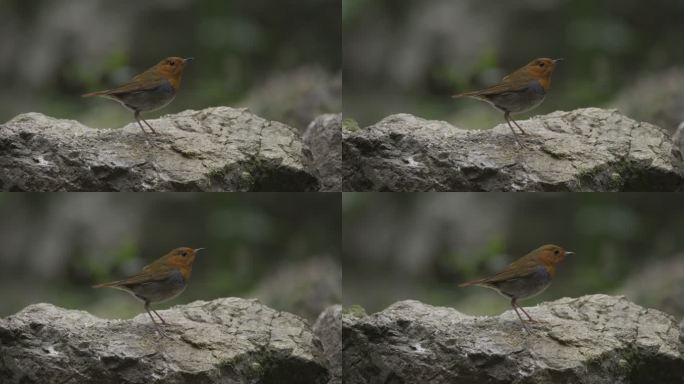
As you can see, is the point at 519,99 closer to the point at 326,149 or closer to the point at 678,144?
the point at 678,144

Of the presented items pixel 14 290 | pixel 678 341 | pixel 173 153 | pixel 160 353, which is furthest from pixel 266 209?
pixel 678 341

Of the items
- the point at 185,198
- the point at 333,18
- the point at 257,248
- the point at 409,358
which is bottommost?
the point at 409,358

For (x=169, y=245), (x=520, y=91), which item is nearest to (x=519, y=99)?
(x=520, y=91)

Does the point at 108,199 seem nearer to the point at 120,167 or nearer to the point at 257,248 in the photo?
the point at 120,167

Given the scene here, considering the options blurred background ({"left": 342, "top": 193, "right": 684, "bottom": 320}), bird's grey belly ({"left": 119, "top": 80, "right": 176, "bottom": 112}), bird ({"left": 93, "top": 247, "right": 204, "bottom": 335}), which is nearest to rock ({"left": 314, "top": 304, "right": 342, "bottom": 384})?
blurred background ({"left": 342, "top": 193, "right": 684, "bottom": 320})

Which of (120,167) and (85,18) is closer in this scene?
(120,167)

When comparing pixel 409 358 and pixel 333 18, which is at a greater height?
pixel 333 18
